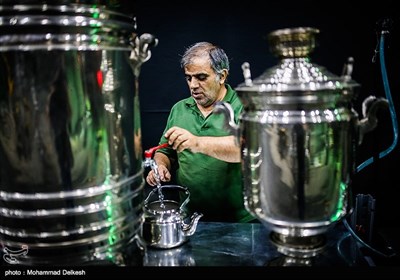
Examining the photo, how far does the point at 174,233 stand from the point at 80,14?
43.0 inches

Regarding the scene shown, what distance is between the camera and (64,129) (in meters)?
1.08

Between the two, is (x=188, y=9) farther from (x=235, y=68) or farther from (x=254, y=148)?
(x=254, y=148)

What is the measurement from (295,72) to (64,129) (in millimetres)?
876

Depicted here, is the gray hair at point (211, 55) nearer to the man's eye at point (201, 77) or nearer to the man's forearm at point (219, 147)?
the man's eye at point (201, 77)

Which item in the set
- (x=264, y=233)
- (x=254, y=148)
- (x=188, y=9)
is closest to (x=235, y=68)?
(x=188, y=9)

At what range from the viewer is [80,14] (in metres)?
1.10

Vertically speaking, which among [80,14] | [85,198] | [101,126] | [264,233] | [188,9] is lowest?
[264,233]

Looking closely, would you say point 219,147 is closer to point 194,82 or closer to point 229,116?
point 194,82

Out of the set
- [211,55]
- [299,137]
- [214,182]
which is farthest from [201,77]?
[299,137]

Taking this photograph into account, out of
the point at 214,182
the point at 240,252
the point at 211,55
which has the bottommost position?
the point at 214,182

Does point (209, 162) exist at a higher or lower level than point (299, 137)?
lower

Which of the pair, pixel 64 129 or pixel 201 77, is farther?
pixel 201 77

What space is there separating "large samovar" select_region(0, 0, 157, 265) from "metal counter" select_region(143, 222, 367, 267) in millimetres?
357

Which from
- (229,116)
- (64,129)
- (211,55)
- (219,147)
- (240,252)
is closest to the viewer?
(64,129)
